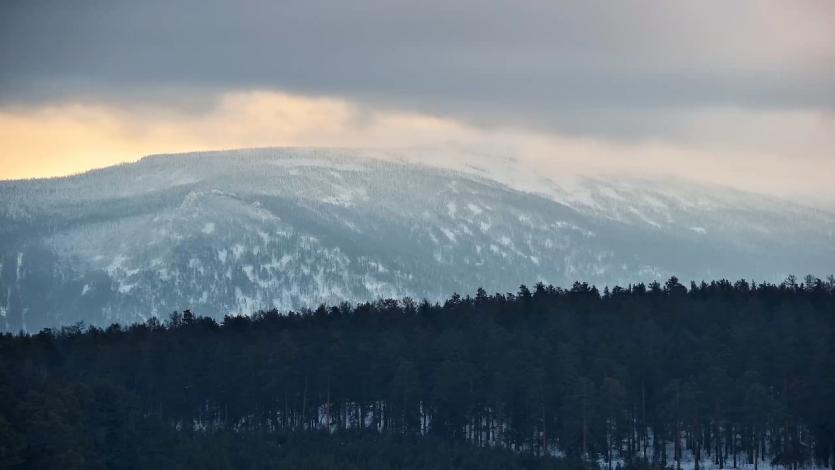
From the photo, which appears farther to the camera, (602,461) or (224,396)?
(224,396)

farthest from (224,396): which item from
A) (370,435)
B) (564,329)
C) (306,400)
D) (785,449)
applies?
(785,449)

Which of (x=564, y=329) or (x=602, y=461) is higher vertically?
(x=564, y=329)

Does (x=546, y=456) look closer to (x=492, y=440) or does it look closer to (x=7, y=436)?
(x=492, y=440)

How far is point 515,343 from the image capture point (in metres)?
185

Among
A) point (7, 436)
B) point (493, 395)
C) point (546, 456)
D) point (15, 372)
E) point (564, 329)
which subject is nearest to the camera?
point (7, 436)

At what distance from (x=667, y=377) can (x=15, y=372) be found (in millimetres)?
58124

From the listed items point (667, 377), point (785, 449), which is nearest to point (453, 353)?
point (667, 377)

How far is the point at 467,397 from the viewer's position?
577ft

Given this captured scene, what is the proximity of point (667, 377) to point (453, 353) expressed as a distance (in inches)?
801

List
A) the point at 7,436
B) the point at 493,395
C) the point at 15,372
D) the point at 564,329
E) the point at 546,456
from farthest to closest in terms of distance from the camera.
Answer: the point at 564,329 < the point at 493,395 < the point at 546,456 < the point at 15,372 < the point at 7,436

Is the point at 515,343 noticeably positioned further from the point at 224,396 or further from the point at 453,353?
the point at 224,396

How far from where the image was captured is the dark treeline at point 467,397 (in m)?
155

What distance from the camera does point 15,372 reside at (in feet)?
497

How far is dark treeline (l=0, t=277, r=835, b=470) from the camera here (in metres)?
155
